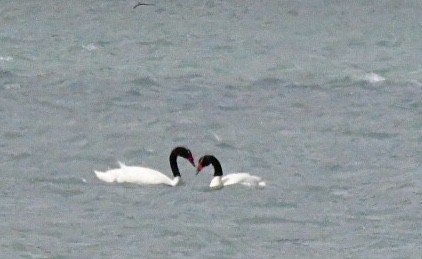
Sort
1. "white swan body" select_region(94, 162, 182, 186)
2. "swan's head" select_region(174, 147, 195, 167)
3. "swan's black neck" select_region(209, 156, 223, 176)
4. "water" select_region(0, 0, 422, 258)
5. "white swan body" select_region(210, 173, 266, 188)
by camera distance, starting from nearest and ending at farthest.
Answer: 1. "water" select_region(0, 0, 422, 258)
2. "white swan body" select_region(210, 173, 266, 188)
3. "white swan body" select_region(94, 162, 182, 186)
4. "swan's black neck" select_region(209, 156, 223, 176)
5. "swan's head" select_region(174, 147, 195, 167)

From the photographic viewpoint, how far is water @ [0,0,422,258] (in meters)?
20.3

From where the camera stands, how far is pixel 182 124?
29.7 meters

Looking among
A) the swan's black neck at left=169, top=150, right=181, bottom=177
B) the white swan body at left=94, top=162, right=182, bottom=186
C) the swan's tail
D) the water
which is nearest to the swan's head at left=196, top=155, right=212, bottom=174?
the water

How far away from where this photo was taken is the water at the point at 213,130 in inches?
798

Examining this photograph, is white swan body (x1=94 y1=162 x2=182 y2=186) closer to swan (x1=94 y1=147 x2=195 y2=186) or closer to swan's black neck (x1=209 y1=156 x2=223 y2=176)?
swan (x1=94 y1=147 x2=195 y2=186)

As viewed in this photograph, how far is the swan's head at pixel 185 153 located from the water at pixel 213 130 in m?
0.31

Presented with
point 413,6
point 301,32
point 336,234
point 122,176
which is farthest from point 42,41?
point 336,234

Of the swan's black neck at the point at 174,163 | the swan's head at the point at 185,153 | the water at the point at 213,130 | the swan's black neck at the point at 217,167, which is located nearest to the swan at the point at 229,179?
the swan's black neck at the point at 217,167

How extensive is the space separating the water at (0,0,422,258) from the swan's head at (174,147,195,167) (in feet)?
1.00

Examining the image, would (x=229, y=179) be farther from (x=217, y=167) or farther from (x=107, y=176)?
(x=107, y=176)

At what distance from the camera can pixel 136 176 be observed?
24.2 meters

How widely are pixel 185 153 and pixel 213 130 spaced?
3.70 m

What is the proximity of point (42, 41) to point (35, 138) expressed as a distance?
1580 cm

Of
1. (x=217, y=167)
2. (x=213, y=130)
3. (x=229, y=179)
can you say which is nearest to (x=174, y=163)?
(x=217, y=167)
